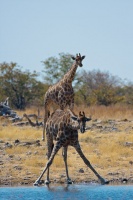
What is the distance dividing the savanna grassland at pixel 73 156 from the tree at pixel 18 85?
18.5 metres

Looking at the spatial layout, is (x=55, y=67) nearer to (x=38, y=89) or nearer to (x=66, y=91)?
(x=38, y=89)

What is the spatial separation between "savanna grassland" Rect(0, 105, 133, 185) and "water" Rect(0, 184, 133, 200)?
4.31ft

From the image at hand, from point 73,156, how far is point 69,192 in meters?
4.89

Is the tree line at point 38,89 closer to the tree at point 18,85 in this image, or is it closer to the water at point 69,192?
the tree at point 18,85

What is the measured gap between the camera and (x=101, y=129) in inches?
1029

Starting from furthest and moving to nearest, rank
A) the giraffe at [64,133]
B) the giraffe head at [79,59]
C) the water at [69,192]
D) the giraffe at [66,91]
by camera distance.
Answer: the giraffe head at [79,59] → the giraffe at [66,91] → the giraffe at [64,133] → the water at [69,192]

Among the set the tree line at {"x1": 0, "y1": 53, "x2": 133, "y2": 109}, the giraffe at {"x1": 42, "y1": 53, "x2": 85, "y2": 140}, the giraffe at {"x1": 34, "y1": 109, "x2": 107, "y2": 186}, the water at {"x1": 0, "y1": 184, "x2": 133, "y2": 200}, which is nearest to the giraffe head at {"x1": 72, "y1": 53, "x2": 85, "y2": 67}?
the giraffe at {"x1": 42, "y1": 53, "x2": 85, "y2": 140}

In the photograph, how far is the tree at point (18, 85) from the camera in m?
45.7

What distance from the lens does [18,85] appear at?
152 ft

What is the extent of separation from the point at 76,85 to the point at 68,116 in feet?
103

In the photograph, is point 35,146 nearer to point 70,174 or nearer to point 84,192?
point 70,174

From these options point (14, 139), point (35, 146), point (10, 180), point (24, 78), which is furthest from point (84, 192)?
point (24, 78)

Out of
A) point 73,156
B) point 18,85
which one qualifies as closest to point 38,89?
point 18,85

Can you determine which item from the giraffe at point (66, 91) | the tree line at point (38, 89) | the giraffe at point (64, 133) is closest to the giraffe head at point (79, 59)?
the giraffe at point (66, 91)
